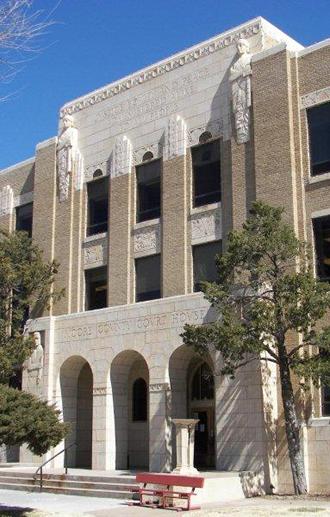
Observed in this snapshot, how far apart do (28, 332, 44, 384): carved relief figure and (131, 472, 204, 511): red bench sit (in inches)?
431

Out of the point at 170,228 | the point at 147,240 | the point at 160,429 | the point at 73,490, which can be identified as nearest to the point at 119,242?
the point at 147,240

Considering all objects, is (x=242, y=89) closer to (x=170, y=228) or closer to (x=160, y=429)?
(x=170, y=228)

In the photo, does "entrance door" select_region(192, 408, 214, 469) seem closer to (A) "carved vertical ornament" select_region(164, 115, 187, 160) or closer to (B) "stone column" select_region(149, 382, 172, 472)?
(B) "stone column" select_region(149, 382, 172, 472)

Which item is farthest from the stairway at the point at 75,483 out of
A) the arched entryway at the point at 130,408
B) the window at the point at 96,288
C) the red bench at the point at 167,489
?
the window at the point at 96,288

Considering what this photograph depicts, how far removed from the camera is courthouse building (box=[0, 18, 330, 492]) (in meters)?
25.0

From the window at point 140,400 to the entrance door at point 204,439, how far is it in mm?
2548

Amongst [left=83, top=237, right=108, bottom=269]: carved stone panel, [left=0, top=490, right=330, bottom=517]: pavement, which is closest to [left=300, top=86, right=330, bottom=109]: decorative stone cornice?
[left=83, top=237, right=108, bottom=269]: carved stone panel

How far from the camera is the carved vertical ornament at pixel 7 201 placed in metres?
37.7

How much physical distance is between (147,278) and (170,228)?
2273 millimetres

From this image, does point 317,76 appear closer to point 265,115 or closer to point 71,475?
point 265,115

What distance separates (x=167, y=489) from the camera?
68.5ft

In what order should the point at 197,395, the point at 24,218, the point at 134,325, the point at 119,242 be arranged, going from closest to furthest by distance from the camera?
1. the point at 134,325
2. the point at 197,395
3. the point at 119,242
4. the point at 24,218

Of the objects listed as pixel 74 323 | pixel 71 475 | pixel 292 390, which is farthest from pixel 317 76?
pixel 71 475

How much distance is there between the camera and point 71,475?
25.5 metres
